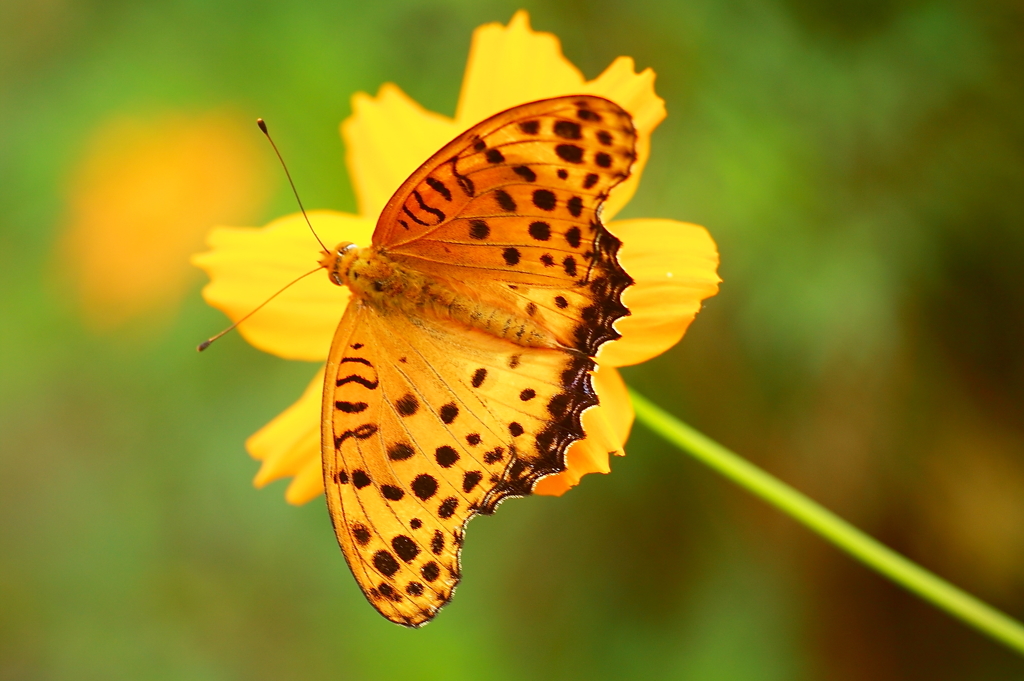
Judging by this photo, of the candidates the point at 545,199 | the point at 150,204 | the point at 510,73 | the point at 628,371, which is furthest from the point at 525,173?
the point at 150,204

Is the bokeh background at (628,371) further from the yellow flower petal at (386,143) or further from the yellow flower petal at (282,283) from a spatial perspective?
the yellow flower petal at (282,283)

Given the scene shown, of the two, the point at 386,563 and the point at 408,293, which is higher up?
the point at 408,293

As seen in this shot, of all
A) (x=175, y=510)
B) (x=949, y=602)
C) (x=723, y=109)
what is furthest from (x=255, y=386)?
(x=949, y=602)

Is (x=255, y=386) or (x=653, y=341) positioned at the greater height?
(x=653, y=341)

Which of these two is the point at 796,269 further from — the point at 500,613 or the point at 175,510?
the point at 175,510

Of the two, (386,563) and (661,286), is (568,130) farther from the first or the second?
(386,563)

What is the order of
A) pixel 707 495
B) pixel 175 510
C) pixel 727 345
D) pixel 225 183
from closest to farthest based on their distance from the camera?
1. pixel 727 345
2. pixel 707 495
3. pixel 175 510
4. pixel 225 183
